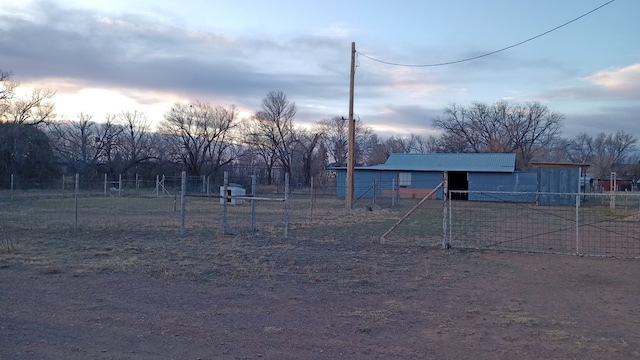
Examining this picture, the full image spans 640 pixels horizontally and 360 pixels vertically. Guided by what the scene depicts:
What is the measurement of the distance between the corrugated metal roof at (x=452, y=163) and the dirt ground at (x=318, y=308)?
40.5m

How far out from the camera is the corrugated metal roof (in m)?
53.2

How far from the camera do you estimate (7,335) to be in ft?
22.0

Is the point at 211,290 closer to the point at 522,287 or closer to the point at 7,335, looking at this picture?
the point at 7,335

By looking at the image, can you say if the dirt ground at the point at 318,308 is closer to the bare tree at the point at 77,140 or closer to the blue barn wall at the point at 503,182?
the blue barn wall at the point at 503,182

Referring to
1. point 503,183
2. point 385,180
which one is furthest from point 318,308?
→ point 385,180

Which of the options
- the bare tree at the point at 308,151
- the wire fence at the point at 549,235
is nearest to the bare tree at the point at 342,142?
the bare tree at the point at 308,151

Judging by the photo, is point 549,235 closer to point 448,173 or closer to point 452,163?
point 448,173

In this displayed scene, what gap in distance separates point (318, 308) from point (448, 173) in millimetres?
46250

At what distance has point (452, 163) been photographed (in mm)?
56844

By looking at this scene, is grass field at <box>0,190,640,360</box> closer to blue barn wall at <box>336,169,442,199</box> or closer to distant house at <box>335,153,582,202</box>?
distant house at <box>335,153,582,202</box>

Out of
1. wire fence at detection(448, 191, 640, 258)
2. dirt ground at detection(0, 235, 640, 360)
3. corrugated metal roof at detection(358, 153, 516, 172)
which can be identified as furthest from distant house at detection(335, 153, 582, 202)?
dirt ground at detection(0, 235, 640, 360)

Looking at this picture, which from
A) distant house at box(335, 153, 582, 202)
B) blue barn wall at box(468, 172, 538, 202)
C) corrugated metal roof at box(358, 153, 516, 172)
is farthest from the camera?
corrugated metal roof at box(358, 153, 516, 172)

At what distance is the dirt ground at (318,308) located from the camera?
6.46 meters

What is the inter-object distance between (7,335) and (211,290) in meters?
3.36
